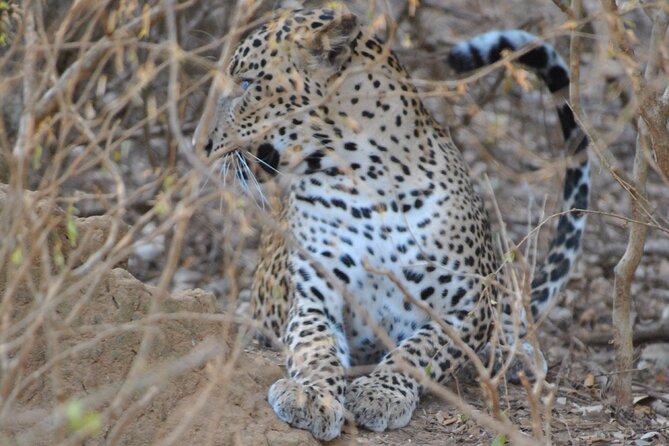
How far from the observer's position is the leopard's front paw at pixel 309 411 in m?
5.35

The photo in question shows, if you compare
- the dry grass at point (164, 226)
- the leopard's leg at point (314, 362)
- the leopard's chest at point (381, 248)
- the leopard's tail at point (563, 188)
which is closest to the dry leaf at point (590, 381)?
the dry grass at point (164, 226)

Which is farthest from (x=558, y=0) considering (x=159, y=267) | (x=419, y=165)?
(x=159, y=267)

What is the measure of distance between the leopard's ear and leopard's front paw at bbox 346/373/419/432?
1.62m

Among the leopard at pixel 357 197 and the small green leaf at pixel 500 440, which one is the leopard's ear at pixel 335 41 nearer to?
the leopard at pixel 357 197

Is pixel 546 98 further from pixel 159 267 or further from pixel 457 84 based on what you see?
pixel 457 84

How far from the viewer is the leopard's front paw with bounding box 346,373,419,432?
5.65m

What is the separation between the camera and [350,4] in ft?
34.5

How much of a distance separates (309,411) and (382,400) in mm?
477

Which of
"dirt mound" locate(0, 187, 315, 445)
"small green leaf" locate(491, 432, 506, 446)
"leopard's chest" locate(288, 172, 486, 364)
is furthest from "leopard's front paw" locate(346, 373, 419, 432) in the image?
"small green leaf" locate(491, 432, 506, 446)

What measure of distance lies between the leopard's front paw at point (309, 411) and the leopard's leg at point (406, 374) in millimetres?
249

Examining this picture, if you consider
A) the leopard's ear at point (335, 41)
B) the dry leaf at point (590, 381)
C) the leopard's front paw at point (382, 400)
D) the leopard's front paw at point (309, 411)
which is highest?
the leopard's ear at point (335, 41)

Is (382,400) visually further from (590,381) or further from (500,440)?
(590,381)

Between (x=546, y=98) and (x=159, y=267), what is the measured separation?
3.90 meters

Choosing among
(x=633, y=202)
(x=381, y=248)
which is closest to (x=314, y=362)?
(x=381, y=248)
